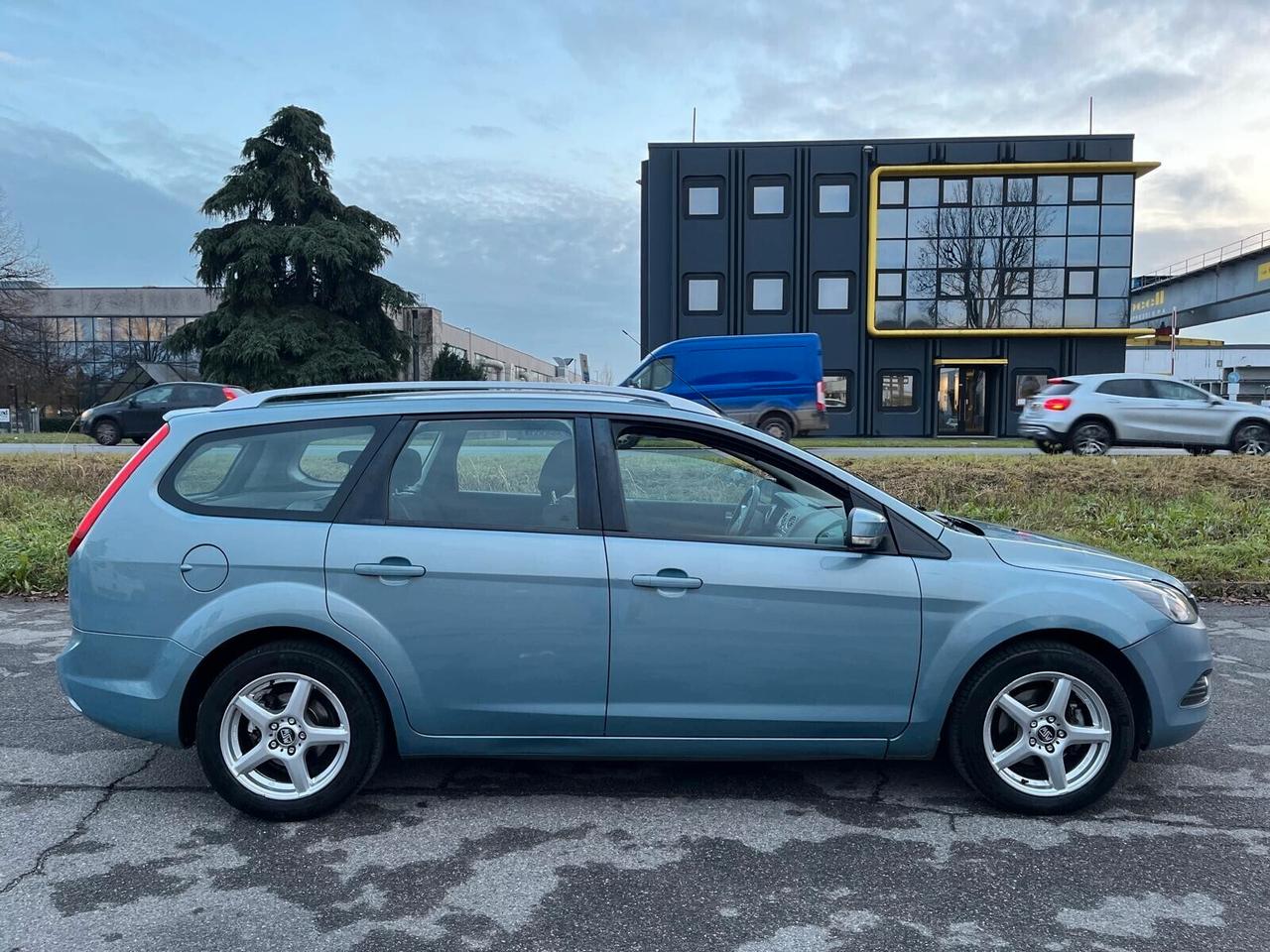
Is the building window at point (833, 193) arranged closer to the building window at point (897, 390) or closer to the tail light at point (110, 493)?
the building window at point (897, 390)

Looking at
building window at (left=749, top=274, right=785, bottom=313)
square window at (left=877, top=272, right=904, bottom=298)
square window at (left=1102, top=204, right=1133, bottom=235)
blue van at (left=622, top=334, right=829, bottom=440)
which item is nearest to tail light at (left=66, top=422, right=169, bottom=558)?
blue van at (left=622, top=334, right=829, bottom=440)

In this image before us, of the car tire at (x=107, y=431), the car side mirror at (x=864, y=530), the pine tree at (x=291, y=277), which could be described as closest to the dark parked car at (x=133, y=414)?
the car tire at (x=107, y=431)

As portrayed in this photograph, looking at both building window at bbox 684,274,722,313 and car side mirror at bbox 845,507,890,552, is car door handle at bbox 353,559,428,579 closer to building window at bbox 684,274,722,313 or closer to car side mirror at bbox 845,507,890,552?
car side mirror at bbox 845,507,890,552

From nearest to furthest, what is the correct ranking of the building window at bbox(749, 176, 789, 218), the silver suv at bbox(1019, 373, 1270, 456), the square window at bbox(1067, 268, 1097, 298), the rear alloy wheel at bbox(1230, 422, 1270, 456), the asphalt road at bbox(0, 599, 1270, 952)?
1. the asphalt road at bbox(0, 599, 1270, 952)
2. the rear alloy wheel at bbox(1230, 422, 1270, 456)
3. the silver suv at bbox(1019, 373, 1270, 456)
4. the square window at bbox(1067, 268, 1097, 298)
5. the building window at bbox(749, 176, 789, 218)

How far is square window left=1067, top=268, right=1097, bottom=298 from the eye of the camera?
31219 mm

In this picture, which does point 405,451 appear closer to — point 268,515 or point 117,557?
point 268,515

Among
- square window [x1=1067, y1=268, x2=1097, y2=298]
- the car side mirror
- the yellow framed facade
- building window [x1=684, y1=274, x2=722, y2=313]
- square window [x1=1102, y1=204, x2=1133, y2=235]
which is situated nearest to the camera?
the car side mirror

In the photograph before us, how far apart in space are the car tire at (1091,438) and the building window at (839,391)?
17.3 meters

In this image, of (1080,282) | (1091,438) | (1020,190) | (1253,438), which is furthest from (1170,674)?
(1080,282)

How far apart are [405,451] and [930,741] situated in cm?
233

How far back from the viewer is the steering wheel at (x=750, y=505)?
3.54 m

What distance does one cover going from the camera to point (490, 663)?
330 cm

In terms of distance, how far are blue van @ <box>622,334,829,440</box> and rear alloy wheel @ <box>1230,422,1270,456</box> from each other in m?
7.57

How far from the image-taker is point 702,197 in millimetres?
31922
